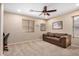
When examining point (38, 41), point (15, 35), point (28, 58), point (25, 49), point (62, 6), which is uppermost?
Result: point (62, 6)

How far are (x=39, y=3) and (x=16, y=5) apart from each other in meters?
0.54

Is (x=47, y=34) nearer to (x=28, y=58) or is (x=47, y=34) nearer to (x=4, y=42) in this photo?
(x=28, y=58)

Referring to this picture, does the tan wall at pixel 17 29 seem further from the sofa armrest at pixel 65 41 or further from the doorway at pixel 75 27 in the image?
the doorway at pixel 75 27

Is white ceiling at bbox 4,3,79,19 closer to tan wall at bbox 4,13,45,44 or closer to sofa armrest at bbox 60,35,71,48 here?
tan wall at bbox 4,13,45,44

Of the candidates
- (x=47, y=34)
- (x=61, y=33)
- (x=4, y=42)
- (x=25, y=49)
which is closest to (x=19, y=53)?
(x=25, y=49)

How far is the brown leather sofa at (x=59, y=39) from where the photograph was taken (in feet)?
7.04

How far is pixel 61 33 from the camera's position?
2.25 meters

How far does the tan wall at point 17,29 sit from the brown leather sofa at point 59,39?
0.65 ft

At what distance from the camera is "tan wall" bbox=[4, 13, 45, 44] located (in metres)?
2.17

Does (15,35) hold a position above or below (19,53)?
above

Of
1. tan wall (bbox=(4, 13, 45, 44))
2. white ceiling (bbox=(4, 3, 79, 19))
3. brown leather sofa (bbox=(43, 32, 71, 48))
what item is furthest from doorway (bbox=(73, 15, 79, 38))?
tan wall (bbox=(4, 13, 45, 44))

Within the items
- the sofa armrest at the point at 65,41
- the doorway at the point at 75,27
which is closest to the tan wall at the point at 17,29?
the sofa armrest at the point at 65,41

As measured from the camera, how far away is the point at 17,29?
2250 millimetres

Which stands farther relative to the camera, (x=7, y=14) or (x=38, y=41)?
(x=38, y=41)
